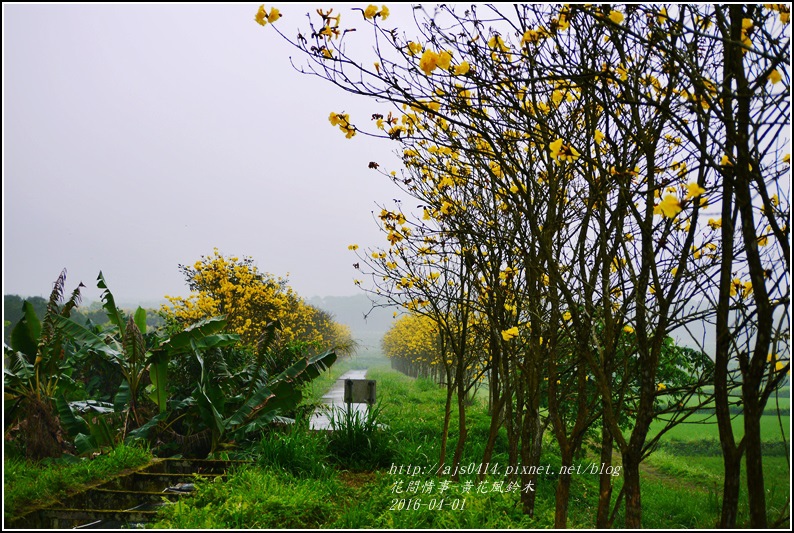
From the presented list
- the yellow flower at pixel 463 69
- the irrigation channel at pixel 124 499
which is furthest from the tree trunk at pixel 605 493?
the irrigation channel at pixel 124 499

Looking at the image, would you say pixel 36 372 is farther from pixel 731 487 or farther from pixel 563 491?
pixel 731 487

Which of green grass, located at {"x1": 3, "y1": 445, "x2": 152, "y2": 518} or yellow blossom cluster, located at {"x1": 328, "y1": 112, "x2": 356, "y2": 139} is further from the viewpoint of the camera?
green grass, located at {"x1": 3, "y1": 445, "x2": 152, "y2": 518}

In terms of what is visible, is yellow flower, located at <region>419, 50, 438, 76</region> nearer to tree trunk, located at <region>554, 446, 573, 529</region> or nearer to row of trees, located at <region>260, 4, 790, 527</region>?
row of trees, located at <region>260, 4, 790, 527</region>

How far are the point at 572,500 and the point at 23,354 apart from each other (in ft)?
19.4

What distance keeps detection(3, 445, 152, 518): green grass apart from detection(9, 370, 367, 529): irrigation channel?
10cm

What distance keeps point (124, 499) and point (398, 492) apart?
2156mm

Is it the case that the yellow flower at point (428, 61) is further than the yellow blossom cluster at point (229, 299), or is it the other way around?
the yellow blossom cluster at point (229, 299)

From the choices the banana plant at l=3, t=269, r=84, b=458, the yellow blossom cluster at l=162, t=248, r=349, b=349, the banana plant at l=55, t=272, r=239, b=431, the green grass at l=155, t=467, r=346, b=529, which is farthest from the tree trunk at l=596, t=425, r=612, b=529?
the yellow blossom cluster at l=162, t=248, r=349, b=349

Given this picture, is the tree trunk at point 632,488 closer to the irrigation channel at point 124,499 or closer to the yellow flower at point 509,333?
the yellow flower at point 509,333

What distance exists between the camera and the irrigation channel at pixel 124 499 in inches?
155

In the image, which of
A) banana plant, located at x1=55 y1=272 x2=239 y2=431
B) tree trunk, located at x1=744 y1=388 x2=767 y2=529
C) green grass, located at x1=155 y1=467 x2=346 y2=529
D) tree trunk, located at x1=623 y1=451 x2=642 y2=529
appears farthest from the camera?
banana plant, located at x1=55 y1=272 x2=239 y2=431

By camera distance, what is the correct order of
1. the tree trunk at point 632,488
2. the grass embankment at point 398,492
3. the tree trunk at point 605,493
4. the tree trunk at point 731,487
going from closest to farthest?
the tree trunk at point 731,487 → the tree trunk at point 632,488 → the tree trunk at point 605,493 → the grass embankment at point 398,492

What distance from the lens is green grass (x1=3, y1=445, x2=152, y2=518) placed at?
4.12 metres

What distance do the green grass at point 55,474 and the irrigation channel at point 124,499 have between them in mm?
102
